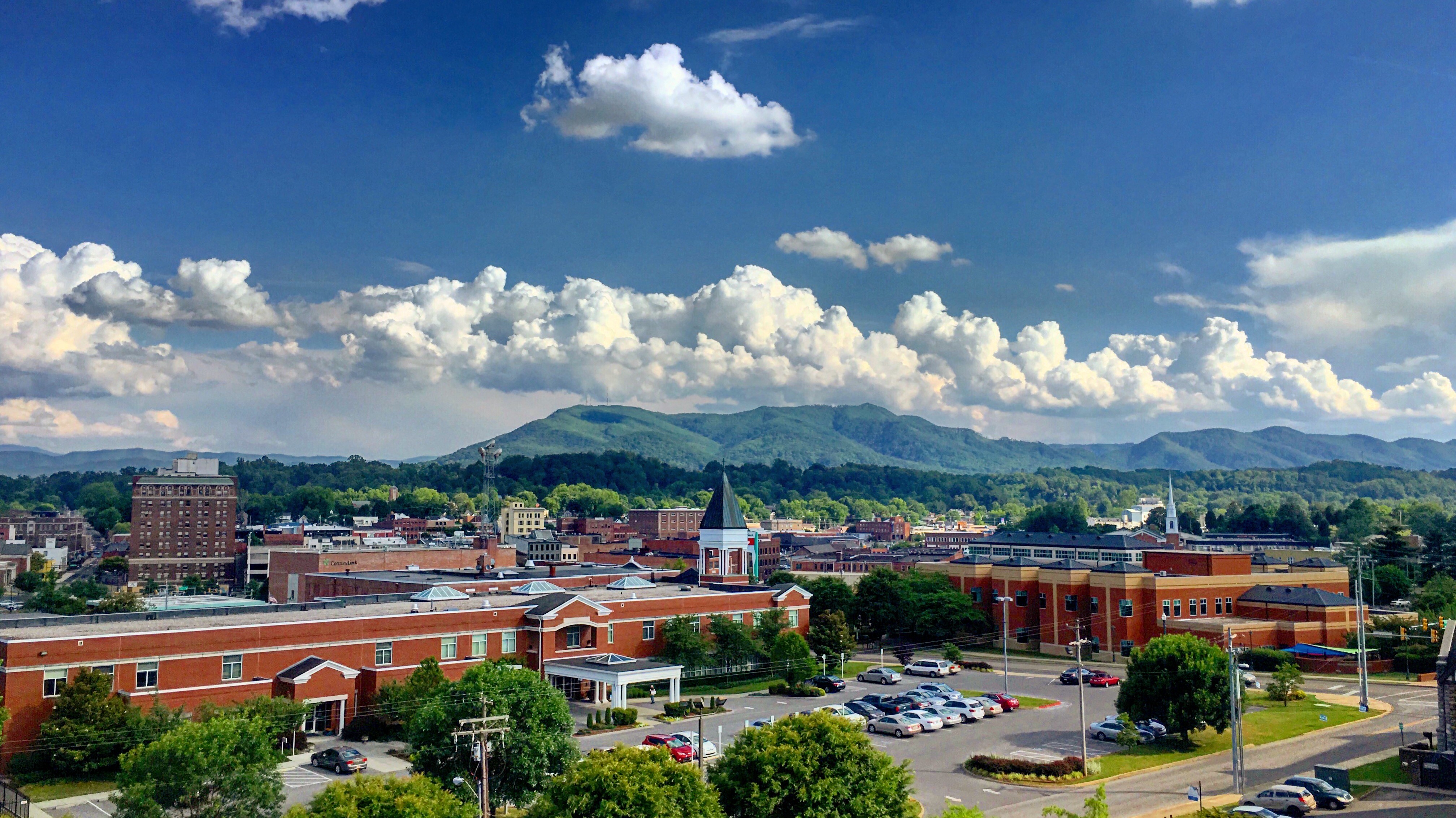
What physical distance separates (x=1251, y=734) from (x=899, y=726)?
54.2 feet

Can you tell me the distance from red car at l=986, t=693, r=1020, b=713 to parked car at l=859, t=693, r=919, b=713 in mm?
5332

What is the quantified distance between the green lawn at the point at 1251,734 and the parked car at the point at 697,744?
15.4 m

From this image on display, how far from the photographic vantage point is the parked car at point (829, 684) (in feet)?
206

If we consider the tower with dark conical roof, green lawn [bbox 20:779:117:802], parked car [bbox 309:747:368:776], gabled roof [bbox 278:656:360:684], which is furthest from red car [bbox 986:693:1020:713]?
green lawn [bbox 20:779:117:802]

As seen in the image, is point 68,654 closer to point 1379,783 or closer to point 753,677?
point 753,677

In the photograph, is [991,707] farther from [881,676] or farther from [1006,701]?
[881,676]

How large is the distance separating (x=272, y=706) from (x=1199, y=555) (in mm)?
67215

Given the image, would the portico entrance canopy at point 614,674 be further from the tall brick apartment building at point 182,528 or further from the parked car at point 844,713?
the tall brick apartment building at point 182,528

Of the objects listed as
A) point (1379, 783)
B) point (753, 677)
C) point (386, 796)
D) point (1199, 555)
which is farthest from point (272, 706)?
point (1199, 555)

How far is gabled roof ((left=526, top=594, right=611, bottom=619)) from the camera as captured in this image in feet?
197

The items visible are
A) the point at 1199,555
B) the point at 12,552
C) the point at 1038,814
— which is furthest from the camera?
the point at 12,552

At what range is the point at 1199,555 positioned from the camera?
81688 millimetres

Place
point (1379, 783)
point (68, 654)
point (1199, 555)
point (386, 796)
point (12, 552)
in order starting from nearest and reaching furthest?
point (386, 796) → point (1379, 783) → point (68, 654) → point (1199, 555) → point (12, 552)

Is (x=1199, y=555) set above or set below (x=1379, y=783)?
above
